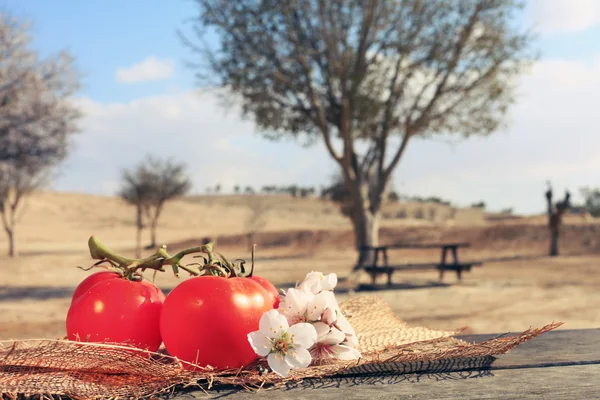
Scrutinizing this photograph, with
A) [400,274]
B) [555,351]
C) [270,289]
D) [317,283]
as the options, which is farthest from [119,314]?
[400,274]

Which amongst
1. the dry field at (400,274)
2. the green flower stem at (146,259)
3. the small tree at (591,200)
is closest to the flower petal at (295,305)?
the green flower stem at (146,259)

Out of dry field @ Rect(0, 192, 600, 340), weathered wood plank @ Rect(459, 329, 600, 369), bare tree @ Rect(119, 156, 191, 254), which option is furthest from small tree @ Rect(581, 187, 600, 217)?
weathered wood plank @ Rect(459, 329, 600, 369)

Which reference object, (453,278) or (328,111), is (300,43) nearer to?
(328,111)

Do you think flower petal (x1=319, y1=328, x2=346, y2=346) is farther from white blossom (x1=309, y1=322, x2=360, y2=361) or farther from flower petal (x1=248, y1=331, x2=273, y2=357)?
flower petal (x1=248, y1=331, x2=273, y2=357)

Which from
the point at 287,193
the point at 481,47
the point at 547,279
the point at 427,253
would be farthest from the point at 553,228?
the point at 287,193

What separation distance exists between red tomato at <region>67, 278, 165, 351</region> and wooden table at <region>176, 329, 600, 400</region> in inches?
12.1

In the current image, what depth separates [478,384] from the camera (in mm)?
1577

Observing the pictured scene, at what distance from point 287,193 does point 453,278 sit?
2530 inches

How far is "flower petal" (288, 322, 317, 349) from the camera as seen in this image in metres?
1.57

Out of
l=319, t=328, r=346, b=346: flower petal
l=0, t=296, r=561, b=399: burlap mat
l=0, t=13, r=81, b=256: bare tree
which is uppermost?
l=0, t=13, r=81, b=256: bare tree

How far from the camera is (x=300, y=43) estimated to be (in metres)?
17.3

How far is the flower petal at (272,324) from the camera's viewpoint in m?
1.55

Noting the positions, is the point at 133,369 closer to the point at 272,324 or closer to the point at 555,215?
the point at 272,324

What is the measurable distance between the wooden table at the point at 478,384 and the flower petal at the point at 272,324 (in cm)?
13
